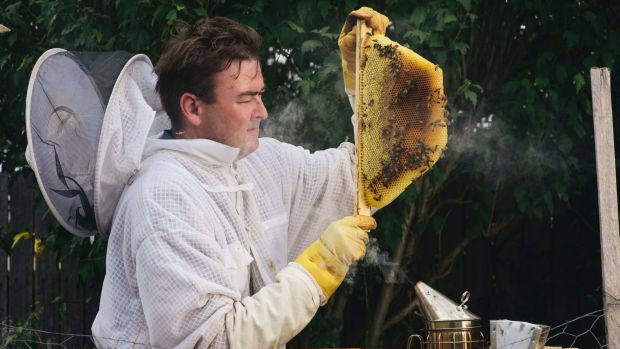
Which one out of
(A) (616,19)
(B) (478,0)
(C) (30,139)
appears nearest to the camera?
Result: (C) (30,139)

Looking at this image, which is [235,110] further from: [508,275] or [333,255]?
[508,275]

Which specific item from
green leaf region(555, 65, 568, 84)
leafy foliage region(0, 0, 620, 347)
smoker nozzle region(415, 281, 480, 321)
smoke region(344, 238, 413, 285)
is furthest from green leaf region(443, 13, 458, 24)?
smoker nozzle region(415, 281, 480, 321)

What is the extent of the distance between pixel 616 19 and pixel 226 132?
8.42ft

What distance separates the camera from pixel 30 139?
2.70 metres

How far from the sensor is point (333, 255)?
8.92 ft

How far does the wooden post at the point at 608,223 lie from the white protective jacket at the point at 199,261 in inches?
31.8

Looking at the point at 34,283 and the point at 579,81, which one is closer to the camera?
the point at 579,81

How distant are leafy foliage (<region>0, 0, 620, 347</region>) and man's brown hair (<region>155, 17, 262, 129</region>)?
1102 millimetres

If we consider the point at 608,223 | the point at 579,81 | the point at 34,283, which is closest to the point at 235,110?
the point at 608,223

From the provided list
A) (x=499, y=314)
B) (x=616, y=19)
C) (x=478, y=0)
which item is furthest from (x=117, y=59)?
(x=499, y=314)

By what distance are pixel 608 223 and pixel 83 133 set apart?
1.52 metres

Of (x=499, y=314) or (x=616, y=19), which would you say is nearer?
(x=616, y=19)

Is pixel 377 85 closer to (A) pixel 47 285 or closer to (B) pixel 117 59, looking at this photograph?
(B) pixel 117 59

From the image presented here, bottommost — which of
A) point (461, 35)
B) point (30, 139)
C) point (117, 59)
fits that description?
point (30, 139)
